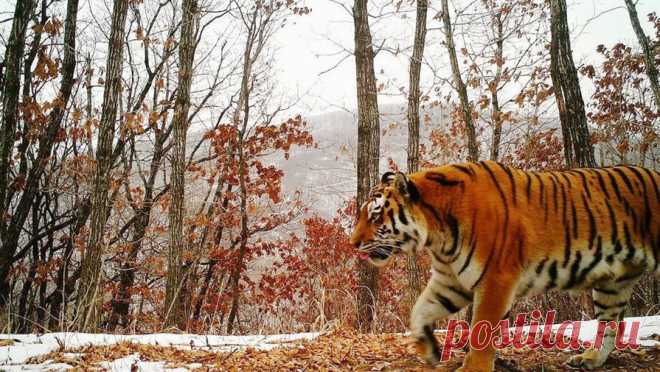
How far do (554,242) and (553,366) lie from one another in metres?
0.97

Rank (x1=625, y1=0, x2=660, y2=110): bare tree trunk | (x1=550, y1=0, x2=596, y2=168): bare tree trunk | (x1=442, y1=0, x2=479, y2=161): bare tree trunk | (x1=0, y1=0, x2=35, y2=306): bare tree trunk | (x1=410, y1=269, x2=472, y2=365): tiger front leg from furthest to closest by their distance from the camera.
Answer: (x1=442, y1=0, x2=479, y2=161): bare tree trunk, (x1=625, y1=0, x2=660, y2=110): bare tree trunk, (x1=0, y1=0, x2=35, y2=306): bare tree trunk, (x1=550, y1=0, x2=596, y2=168): bare tree trunk, (x1=410, y1=269, x2=472, y2=365): tiger front leg

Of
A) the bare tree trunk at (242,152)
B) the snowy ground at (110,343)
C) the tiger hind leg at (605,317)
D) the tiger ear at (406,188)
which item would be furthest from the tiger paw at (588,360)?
the bare tree trunk at (242,152)

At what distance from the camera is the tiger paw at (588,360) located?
3268 mm

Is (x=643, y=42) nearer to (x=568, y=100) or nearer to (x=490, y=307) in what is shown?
(x=568, y=100)

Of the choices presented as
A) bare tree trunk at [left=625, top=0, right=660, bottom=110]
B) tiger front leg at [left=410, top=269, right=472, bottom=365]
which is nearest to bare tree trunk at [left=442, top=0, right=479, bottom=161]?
bare tree trunk at [left=625, top=0, right=660, bottom=110]

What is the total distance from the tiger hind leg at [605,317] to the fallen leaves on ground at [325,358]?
9 centimetres

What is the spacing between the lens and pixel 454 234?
119 inches

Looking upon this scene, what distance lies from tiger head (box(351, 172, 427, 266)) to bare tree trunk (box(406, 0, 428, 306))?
5.80 meters

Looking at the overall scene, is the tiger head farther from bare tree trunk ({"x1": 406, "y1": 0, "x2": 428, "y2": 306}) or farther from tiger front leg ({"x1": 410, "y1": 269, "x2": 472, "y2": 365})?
bare tree trunk ({"x1": 406, "y1": 0, "x2": 428, "y2": 306})

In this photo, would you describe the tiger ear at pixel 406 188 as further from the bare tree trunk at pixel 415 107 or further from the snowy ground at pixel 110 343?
the bare tree trunk at pixel 415 107

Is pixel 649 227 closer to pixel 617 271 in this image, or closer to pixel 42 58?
pixel 617 271

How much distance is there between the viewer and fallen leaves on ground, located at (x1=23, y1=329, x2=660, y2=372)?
3.32m

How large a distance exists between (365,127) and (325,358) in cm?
605

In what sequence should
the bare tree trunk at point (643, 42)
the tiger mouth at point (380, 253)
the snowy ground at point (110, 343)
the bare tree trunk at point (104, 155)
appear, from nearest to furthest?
the tiger mouth at point (380, 253), the snowy ground at point (110, 343), the bare tree trunk at point (104, 155), the bare tree trunk at point (643, 42)
